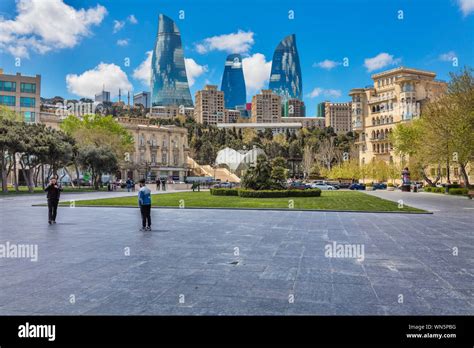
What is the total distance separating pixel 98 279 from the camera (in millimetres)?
6879

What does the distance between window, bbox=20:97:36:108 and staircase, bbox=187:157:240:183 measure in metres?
41.2

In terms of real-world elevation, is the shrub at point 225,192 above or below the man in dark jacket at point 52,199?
below

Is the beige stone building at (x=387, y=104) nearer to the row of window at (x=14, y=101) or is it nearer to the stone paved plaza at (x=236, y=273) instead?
the row of window at (x=14, y=101)

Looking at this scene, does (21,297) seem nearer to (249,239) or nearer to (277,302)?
(277,302)

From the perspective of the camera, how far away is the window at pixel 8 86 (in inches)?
3115

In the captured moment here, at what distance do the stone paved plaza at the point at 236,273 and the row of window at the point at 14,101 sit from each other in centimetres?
7824

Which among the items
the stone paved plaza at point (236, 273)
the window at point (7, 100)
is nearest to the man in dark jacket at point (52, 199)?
the stone paved plaza at point (236, 273)

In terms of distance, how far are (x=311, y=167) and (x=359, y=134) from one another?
15345 mm

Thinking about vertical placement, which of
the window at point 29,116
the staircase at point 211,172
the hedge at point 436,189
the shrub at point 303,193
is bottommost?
the hedge at point 436,189

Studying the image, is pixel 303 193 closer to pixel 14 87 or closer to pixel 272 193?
pixel 272 193

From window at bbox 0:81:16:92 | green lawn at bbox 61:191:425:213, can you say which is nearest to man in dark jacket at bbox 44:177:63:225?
green lawn at bbox 61:191:425:213

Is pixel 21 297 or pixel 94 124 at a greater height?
pixel 94 124

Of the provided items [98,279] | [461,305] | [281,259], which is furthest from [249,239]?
[461,305]

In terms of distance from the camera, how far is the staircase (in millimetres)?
94650
